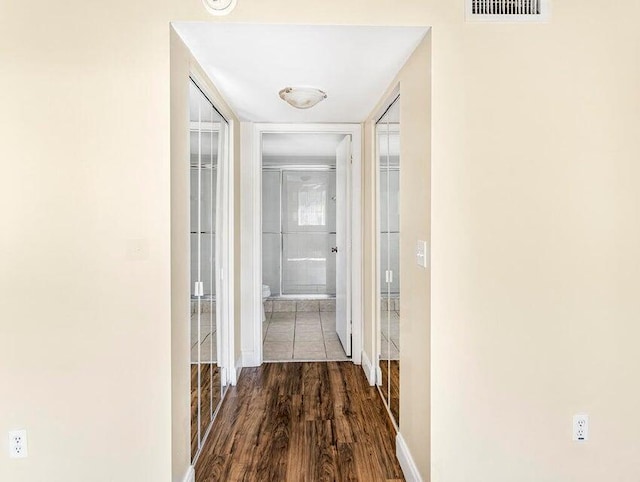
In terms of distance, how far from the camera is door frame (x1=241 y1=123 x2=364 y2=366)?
11.5 ft

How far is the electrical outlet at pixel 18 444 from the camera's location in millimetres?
1697

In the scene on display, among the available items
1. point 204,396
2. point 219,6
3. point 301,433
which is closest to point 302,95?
point 219,6

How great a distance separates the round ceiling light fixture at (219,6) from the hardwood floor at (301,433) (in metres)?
2.19

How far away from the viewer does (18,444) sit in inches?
67.0

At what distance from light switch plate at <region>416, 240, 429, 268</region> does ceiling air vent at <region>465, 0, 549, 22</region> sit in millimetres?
976

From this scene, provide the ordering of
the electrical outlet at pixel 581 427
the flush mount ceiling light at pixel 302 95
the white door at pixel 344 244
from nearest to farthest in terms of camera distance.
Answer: the electrical outlet at pixel 581 427 → the flush mount ceiling light at pixel 302 95 → the white door at pixel 344 244

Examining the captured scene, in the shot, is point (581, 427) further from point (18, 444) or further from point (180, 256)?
point (18, 444)

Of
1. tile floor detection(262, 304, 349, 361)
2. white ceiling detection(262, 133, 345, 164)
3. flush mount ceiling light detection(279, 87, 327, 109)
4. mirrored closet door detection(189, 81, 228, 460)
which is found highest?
white ceiling detection(262, 133, 345, 164)

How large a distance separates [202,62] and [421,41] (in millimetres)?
1107

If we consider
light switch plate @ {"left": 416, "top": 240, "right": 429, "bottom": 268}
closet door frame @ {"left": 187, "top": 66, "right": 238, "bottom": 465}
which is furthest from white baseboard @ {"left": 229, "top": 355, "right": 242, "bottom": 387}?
light switch plate @ {"left": 416, "top": 240, "right": 429, "bottom": 268}

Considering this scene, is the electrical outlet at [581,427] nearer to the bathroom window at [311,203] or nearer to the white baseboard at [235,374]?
the white baseboard at [235,374]

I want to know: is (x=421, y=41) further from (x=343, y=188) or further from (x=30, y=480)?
(x=30, y=480)

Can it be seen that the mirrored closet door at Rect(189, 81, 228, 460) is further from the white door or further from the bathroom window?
the bathroom window

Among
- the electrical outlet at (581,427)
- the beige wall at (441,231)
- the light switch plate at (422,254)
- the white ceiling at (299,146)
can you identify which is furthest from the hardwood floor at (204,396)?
the white ceiling at (299,146)
